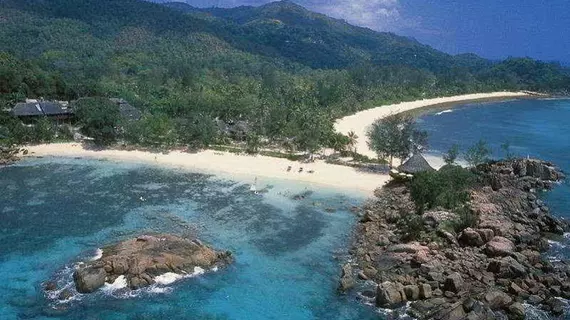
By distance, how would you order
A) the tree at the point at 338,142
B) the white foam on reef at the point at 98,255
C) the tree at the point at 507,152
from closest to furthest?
the white foam on reef at the point at 98,255, the tree at the point at 338,142, the tree at the point at 507,152

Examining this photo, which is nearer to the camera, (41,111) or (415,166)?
(415,166)

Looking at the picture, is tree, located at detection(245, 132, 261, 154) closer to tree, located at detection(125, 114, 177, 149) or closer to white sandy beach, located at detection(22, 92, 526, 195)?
white sandy beach, located at detection(22, 92, 526, 195)

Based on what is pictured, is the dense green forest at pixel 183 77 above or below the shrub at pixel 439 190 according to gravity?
above

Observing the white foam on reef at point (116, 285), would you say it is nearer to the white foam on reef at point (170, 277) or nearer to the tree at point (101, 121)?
the white foam on reef at point (170, 277)

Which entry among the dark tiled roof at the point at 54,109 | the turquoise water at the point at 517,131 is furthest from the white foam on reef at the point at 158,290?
the dark tiled roof at the point at 54,109

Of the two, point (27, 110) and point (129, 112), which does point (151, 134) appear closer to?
point (129, 112)

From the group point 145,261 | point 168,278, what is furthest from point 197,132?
point 168,278
